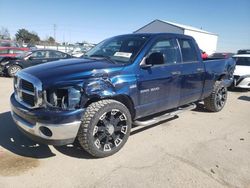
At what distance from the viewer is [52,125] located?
9.33 feet

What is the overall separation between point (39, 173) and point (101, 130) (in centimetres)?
101

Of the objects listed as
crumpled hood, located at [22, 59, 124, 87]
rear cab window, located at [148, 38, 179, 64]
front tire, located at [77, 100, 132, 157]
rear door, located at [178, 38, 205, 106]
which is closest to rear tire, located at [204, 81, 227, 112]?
rear door, located at [178, 38, 205, 106]

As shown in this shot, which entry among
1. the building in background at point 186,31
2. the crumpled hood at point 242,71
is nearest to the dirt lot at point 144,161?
the crumpled hood at point 242,71

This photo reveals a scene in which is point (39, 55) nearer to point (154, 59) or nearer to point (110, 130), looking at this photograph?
point (154, 59)

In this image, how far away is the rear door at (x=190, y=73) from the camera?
14.9 feet

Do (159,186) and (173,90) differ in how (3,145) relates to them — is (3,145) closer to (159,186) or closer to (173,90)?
(159,186)

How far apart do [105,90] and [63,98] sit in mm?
624

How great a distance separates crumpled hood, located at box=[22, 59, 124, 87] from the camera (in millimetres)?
2953

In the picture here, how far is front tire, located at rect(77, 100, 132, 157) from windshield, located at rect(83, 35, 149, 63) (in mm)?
890

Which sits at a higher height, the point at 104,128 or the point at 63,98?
the point at 63,98

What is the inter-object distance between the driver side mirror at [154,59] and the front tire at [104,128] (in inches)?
34.4

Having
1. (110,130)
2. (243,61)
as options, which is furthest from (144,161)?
(243,61)

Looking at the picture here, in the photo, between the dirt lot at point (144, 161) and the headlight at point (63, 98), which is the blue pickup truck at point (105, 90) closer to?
the headlight at point (63, 98)

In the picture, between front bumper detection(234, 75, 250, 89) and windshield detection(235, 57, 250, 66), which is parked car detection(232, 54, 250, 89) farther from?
windshield detection(235, 57, 250, 66)
